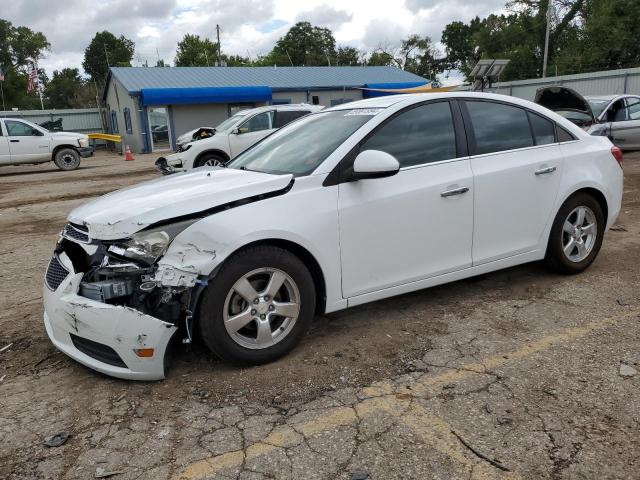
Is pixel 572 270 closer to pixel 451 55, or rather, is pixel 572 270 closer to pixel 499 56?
pixel 499 56

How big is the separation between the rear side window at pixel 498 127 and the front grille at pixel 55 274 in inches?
119

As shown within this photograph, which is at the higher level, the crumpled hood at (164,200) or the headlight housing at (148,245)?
the crumpled hood at (164,200)

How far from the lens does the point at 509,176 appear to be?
13.8 ft

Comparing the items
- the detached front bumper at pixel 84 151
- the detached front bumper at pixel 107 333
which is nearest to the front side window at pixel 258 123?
the detached front bumper at pixel 84 151

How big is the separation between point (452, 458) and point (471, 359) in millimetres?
1030

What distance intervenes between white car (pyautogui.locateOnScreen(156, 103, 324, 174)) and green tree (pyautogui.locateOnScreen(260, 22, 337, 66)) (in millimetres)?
63912

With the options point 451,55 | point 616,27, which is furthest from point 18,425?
point 451,55

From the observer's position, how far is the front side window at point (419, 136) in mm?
3826

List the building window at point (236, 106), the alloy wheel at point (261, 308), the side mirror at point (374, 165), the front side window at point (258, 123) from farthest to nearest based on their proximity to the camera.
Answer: the building window at point (236, 106) < the front side window at point (258, 123) < the side mirror at point (374, 165) < the alloy wheel at point (261, 308)

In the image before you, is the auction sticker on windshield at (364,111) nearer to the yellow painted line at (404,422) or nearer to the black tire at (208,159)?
the yellow painted line at (404,422)

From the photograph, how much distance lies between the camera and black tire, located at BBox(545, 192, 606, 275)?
4594mm

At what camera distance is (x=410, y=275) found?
12.6 feet

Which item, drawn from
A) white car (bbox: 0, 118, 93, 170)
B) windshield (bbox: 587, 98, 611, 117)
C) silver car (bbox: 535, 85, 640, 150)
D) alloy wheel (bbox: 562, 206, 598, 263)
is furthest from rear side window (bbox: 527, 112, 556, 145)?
white car (bbox: 0, 118, 93, 170)

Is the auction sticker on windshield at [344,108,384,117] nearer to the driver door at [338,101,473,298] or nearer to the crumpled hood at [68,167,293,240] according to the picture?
the driver door at [338,101,473,298]
